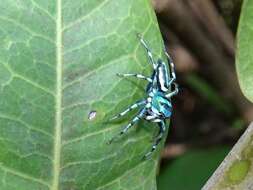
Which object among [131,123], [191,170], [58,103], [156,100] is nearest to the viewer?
[58,103]

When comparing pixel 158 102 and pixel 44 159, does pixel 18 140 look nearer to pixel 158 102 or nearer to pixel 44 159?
pixel 44 159

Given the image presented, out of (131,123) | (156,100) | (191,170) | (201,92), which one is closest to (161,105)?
(156,100)

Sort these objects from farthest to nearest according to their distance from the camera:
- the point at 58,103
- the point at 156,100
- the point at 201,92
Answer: the point at 201,92 → the point at 156,100 → the point at 58,103

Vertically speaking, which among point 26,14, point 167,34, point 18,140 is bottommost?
point 167,34

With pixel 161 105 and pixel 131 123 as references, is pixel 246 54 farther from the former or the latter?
pixel 161 105

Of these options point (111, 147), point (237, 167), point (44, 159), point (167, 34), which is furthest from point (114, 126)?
point (167, 34)

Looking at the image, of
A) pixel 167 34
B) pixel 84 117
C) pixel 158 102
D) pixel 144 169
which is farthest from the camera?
pixel 167 34
